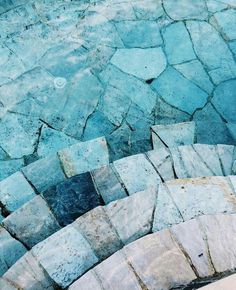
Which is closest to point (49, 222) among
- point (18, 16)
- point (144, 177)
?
point (144, 177)

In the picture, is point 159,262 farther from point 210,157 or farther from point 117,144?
point 117,144

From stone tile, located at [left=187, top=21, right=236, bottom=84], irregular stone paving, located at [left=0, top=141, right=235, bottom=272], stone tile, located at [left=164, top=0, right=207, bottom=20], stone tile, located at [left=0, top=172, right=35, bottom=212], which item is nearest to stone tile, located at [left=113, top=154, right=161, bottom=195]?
irregular stone paving, located at [left=0, top=141, right=235, bottom=272]

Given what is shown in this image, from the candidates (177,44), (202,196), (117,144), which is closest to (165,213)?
(202,196)

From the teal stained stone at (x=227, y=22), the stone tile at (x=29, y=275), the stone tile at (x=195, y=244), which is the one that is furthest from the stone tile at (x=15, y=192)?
the teal stained stone at (x=227, y=22)

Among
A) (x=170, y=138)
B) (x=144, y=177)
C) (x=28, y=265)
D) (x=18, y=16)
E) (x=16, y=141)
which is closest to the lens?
(x=28, y=265)

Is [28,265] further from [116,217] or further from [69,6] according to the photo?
[69,6]

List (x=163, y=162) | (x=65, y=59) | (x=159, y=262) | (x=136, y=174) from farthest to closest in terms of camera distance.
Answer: (x=65, y=59) → (x=163, y=162) → (x=136, y=174) → (x=159, y=262)
